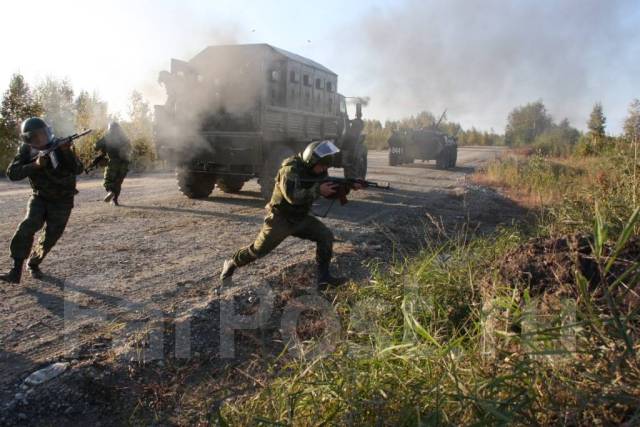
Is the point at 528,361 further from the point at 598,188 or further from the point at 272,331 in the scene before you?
the point at 598,188

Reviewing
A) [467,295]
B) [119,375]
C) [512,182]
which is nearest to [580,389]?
[467,295]

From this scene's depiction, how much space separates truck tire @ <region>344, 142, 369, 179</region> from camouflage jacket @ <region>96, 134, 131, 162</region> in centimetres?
480

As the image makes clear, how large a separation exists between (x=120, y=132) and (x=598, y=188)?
Result: 24.3 feet

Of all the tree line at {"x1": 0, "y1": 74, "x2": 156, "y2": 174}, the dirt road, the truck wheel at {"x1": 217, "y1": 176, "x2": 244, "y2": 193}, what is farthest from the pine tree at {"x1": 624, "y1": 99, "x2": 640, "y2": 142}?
the tree line at {"x1": 0, "y1": 74, "x2": 156, "y2": 174}

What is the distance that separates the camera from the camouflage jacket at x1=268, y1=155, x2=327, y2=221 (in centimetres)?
421

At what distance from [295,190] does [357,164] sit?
25.3 feet

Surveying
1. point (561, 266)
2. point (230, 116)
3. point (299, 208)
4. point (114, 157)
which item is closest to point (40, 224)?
point (299, 208)

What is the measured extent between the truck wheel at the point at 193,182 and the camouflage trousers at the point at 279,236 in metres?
5.25

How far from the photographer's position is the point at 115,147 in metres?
8.67

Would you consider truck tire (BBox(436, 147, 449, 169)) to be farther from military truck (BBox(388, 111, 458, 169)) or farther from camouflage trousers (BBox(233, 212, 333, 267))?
camouflage trousers (BBox(233, 212, 333, 267))

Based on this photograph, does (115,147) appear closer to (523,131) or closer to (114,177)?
(114,177)

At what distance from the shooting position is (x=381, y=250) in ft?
19.7

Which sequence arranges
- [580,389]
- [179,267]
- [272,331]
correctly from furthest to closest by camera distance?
[179,267] → [272,331] → [580,389]

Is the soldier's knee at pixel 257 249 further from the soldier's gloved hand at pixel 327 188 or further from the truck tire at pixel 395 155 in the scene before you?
the truck tire at pixel 395 155
